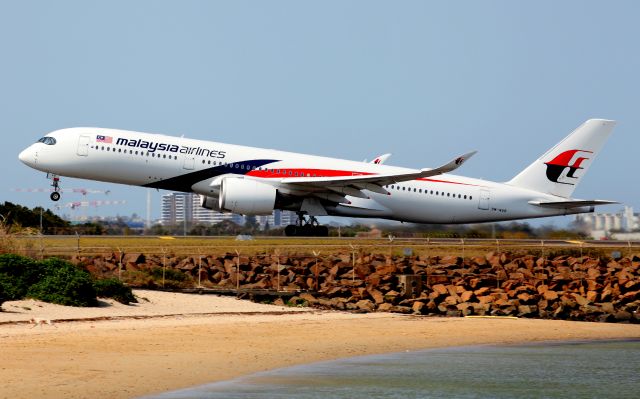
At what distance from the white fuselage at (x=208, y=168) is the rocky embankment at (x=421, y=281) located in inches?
291

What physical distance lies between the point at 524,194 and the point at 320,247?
533 inches

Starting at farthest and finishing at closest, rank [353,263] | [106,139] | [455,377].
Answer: [106,139] < [353,263] < [455,377]

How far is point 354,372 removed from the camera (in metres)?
21.1

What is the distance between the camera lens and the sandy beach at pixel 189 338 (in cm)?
1816

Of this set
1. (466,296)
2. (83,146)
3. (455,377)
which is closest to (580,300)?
(466,296)

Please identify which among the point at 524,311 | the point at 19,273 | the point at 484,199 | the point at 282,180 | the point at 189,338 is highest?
the point at 282,180

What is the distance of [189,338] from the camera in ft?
76.8

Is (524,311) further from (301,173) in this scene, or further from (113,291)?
(301,173)

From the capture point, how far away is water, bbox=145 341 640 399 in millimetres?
18906

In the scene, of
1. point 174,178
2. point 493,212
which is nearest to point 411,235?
point 493,212

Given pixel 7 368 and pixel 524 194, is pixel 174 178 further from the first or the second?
pixel 7 368

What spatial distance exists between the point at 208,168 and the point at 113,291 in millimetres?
17431

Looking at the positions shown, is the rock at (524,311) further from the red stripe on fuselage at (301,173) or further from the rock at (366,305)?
the red stripe on fuselage at (301,173)

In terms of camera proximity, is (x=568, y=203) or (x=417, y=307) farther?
(x=568, y=203)
